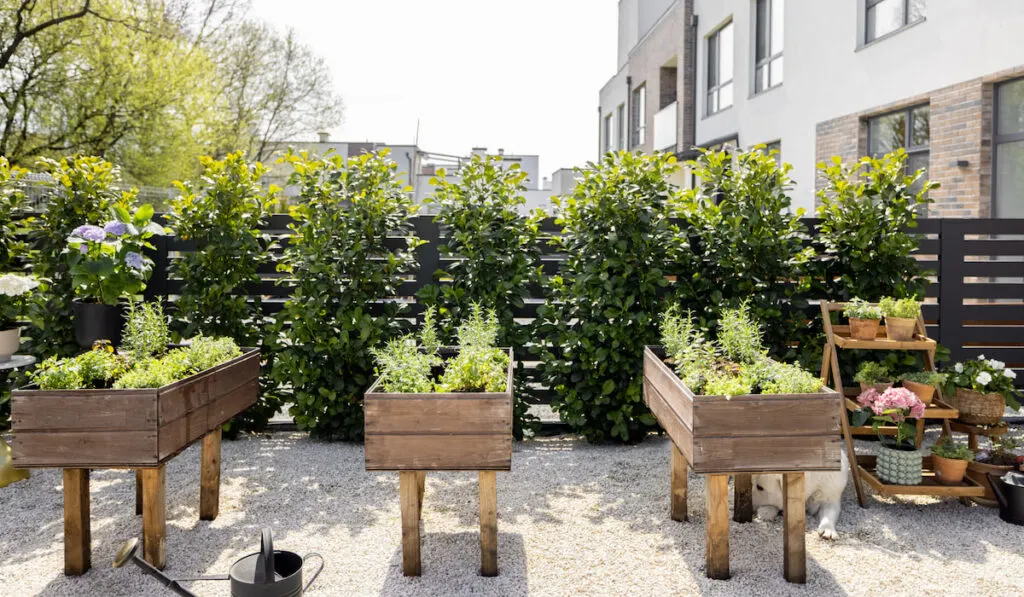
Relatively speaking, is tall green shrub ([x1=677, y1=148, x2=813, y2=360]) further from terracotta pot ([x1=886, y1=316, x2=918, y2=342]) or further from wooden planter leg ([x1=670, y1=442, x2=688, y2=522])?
wooden planter leg ([x1=670, y1=442, x2=688, y2=522])

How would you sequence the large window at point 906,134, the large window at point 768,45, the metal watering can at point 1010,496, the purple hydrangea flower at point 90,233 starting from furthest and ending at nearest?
the large window at point 768,45 → the large window at point 906,134 → the purple hydrangea flower at point 90,233 → the metal watering can at point 1010,496

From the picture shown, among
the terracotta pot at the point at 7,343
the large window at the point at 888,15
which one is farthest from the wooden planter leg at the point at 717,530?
the large window at the point at 888,15

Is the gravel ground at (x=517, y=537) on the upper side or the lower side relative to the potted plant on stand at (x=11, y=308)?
lower

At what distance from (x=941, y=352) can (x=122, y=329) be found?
5262mm

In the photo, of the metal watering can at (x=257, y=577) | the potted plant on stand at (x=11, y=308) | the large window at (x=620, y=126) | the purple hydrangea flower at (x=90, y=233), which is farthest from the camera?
the large window at (x=620, y=126)

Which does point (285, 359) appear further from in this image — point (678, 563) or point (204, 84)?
point (204, 84)

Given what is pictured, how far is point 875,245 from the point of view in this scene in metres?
4.64

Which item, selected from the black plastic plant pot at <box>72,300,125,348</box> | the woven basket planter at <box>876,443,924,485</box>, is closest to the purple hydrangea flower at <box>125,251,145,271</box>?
the black plastic plant pot at <box>72,300,125,348</box>

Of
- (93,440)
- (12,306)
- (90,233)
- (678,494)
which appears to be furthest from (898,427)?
(12,306)

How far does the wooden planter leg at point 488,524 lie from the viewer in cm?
281

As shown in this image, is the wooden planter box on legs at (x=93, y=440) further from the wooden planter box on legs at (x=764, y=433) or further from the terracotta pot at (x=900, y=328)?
the terracotta pot at (x=900, y=328)

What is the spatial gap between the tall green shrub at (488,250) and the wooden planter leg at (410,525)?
187cm

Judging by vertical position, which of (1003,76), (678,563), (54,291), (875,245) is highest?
(1003,76)

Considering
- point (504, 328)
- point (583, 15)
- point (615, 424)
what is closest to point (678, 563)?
point (615, 424)
